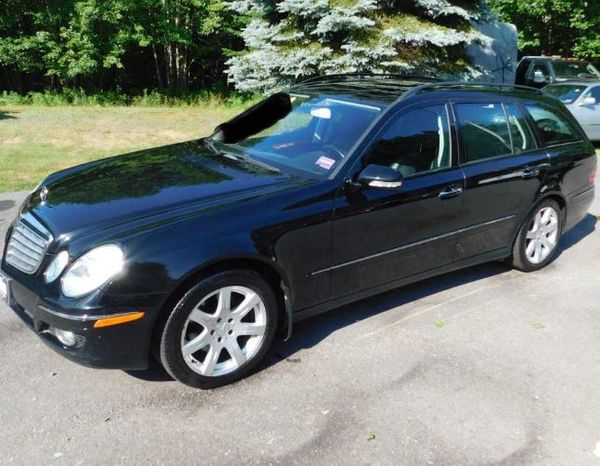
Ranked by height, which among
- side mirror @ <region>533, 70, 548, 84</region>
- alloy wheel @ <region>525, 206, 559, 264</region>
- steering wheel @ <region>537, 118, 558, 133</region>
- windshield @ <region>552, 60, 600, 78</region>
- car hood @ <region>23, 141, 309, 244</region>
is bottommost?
alloy wheel @ <region>525, 206, 559, 264</region>

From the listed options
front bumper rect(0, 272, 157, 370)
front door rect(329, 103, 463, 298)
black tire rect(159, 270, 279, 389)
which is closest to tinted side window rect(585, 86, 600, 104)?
front door rect(329, 103, 463, 298)

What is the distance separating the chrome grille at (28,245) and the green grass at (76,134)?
176 inches

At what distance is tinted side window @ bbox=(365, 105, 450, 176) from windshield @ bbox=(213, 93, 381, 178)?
6.5 inches

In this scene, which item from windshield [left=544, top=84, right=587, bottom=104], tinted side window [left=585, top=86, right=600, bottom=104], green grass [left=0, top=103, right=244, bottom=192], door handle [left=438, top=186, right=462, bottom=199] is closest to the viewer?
door handle [left=438, top=186, right=462, bottom=199]

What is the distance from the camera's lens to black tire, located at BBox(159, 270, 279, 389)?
313 cm

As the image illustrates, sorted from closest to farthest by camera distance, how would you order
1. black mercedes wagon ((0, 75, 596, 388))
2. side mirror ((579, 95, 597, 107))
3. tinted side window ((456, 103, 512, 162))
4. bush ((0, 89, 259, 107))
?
black mercedes wagon ((0, 75, 596, 388))
tinted side window ((456, 103, 512, 162))
side mirror ((579, 95, 597, 107))
bush ((0, 89, 259, 107))

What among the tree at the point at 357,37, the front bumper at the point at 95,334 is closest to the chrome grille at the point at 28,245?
the front bumper at the point at 95,334

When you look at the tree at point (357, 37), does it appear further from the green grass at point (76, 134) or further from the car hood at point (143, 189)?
the car hood at point (143, 189)

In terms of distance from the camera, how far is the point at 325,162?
12.6 feet

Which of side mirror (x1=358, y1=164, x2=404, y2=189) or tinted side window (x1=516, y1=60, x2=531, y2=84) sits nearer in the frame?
side mirror (x1=358, y1=164, x2=404, y2=189)

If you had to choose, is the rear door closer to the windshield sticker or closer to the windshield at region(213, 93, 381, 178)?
the windshield at region(213, 93, 381, 178)

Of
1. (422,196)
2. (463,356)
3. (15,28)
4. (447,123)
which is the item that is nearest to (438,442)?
(463,356)

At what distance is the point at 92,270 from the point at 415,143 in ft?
7.74

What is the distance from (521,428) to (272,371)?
145 cm
